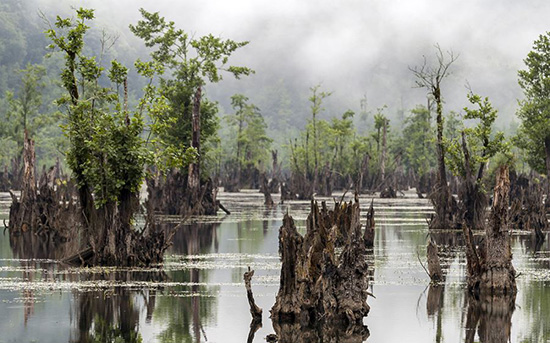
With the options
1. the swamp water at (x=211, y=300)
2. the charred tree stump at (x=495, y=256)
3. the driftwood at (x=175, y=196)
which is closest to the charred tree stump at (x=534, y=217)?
the swamp water at (x=211, y=300)

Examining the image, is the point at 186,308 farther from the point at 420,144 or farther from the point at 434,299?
the point at 420,144

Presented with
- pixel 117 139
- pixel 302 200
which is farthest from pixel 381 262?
pixel 302 200

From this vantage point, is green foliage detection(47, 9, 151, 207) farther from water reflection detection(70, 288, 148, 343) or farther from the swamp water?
water reflection detection(70, 288, 148, 343)

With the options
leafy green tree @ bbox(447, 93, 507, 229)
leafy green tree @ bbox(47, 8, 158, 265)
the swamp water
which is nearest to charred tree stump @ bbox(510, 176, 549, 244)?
leafy green tree @ bbox(447, 93, 507, 229)

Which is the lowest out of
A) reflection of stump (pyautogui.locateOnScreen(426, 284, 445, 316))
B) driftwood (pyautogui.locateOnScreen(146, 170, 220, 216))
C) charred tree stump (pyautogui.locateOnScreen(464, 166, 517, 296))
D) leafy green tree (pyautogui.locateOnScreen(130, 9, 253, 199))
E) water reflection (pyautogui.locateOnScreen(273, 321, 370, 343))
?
water reflection (pyautogui.locateOnScreen(273, 321, 370, 343))

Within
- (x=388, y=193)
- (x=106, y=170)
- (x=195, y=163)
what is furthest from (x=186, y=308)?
(x=388, y=193)

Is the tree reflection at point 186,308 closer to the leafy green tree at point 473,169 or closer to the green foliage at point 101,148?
the green foliage at point 101,148

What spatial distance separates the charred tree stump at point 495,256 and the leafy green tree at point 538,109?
2528 centimetres

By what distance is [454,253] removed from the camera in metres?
23.8

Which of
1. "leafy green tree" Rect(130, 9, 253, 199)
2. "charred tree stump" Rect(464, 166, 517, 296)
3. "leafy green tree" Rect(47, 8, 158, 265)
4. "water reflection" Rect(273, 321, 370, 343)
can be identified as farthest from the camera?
"leafy green tree" Rect(130, 9, 253, 199)

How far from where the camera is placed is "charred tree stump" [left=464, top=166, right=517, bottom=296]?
16.6m

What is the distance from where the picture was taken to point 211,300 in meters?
16.3

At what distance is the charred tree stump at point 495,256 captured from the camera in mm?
16609

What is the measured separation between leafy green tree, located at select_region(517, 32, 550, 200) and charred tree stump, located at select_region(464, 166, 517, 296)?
83.0ft
